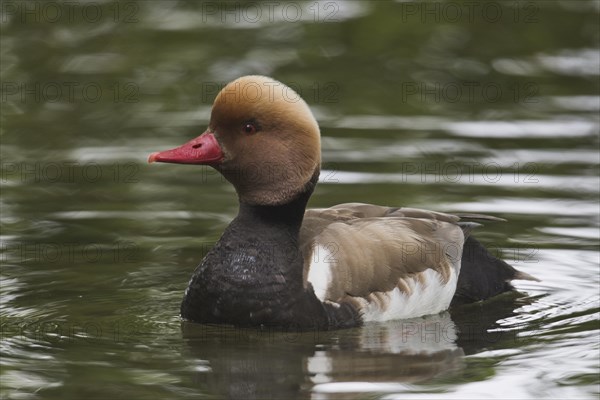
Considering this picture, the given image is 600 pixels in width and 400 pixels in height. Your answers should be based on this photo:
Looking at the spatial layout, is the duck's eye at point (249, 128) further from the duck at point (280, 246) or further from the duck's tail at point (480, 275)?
the duck's tail at point (480, 275)

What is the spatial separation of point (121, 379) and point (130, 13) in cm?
840

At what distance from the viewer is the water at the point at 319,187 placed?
6531 millimetres

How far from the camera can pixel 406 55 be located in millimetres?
13141

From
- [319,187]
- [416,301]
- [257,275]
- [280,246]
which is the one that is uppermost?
[319,187]

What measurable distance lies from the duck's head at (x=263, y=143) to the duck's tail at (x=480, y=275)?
4.00 ft

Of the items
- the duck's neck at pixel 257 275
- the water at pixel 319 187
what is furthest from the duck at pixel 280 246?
the water at pixel 319 187

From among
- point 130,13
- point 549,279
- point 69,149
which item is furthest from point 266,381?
point 130,13

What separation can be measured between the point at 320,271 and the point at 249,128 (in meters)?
0.82

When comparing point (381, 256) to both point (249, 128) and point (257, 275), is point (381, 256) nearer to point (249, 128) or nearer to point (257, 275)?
point (257, 275)

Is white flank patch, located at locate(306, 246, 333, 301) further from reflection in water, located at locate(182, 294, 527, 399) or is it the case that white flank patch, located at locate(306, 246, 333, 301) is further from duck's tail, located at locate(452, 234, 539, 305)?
duck's tail, located at locate(452, 234, 539, 305)

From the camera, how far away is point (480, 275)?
7.89 metres

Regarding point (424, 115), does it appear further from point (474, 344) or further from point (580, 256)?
point (474, 344)

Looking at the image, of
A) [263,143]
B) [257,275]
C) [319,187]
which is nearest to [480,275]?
[257,275]

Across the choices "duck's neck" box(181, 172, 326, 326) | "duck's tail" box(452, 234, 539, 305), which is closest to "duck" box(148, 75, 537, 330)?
"duck's neck" box(181, 172, 326, 326)
